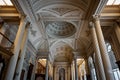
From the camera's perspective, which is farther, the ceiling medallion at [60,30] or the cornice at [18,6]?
the ceiling medallion at [60,30]

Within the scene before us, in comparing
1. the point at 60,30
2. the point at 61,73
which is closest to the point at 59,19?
the point at 60,30

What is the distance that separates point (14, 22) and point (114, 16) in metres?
8.11

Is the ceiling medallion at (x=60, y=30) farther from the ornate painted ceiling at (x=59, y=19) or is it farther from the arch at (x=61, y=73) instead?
the arch at (x=61, y=73)

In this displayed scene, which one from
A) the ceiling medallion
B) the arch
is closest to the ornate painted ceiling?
the ceiling medallion

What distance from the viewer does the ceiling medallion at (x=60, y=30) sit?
542 inches

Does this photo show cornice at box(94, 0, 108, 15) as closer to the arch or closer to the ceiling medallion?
the ceiling medallion

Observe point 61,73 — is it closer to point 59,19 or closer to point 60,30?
point 60,30

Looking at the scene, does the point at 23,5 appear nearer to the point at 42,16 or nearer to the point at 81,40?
the point at 42,16

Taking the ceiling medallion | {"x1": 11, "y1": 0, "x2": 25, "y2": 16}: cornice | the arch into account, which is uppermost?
the ceiling medallion

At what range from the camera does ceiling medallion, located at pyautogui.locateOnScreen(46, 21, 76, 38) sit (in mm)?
13766

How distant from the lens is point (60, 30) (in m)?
14.5

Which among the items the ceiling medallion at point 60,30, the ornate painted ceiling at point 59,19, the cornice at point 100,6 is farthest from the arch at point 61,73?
the cornice at point 100,6

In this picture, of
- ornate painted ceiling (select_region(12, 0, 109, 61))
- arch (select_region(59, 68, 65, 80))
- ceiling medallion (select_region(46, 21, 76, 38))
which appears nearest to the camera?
ornate painted ceiling (select_region(12, 0, 109, 61))

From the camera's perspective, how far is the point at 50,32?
14117 mm
